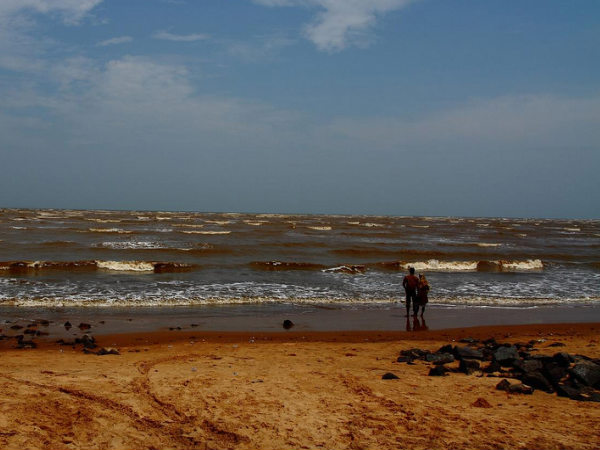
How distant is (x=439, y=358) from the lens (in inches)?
330

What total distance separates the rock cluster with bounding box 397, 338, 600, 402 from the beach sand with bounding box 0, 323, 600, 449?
200 millimetres

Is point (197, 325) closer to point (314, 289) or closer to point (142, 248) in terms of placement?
point (314, 289)

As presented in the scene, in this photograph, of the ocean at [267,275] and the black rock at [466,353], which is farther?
the ocean at [267,275]

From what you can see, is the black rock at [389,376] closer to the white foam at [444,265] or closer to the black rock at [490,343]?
the black rock at [490,343]

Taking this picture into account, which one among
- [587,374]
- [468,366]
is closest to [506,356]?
[468,366]

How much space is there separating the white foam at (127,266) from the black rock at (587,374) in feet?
63.9

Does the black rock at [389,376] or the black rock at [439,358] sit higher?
the black rock at [389,376]

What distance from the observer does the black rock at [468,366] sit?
7673mm

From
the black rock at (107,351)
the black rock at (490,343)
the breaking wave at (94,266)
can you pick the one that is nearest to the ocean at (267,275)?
the breaking wave at (94,266)

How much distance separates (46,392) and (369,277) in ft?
57.6

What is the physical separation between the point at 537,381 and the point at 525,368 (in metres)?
0.62

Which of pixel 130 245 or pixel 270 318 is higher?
pixel 130 245

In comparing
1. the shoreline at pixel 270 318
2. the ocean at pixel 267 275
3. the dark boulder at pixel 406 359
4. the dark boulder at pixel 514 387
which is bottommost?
the shoreline at pixel 270 318

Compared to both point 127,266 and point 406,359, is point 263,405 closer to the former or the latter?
point 406,359
